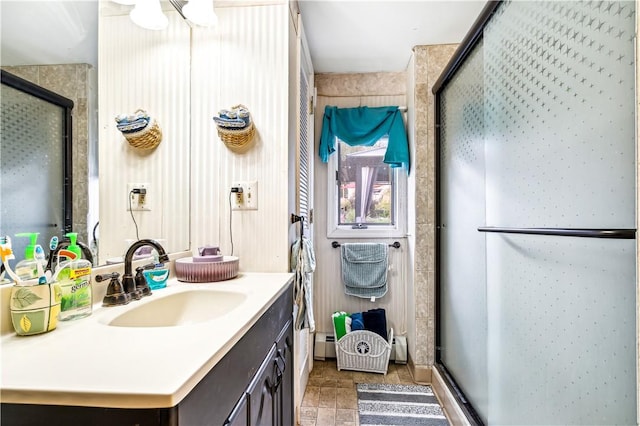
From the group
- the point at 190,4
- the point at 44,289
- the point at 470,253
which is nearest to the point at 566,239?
the point at 470,253

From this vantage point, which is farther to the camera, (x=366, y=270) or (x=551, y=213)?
(x=366, y=270)

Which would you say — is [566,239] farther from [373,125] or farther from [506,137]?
[373,125]

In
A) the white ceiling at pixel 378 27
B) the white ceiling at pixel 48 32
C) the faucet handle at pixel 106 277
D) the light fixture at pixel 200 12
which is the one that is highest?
the white ceiling at pixel 378 27

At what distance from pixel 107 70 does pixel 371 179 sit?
190 centimetres

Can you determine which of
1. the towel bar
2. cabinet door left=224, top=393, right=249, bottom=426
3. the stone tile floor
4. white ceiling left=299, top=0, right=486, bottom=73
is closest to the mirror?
cabinet door left=224, top=393, right=249, bottom=426

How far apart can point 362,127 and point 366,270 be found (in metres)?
1.12

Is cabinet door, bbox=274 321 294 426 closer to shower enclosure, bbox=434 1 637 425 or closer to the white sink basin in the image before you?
the white sink basin

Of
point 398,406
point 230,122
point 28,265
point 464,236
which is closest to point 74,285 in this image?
point 28,265

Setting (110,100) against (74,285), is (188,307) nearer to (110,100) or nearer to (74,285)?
(74,285)

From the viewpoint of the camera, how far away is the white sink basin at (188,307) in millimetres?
909

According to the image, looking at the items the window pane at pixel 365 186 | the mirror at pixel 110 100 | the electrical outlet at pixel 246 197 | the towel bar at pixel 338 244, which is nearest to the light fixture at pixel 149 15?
the mirror at pixel 110 100

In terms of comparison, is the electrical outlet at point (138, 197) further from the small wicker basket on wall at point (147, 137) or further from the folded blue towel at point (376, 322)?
the folded blue towel at point (376, 322)

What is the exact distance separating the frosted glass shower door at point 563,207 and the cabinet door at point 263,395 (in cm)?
83

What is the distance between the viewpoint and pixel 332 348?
7.77ft
